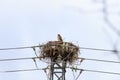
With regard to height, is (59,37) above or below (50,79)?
above

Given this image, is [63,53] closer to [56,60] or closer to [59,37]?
[56,60]

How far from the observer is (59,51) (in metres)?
13.0

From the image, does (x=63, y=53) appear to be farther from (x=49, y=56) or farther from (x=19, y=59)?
(x=19, y=59)

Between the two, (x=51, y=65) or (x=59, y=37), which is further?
(x=59, y=37)

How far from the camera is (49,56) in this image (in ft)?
43.1

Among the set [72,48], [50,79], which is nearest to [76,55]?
[72,48]

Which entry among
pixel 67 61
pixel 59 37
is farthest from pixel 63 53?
pixel 59 37

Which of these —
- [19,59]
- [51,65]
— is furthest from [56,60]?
[19,59]

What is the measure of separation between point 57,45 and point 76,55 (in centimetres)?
68

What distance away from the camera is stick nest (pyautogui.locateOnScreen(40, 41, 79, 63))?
42.5 ft

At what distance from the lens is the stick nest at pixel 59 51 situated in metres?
12.9

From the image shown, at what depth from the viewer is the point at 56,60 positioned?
12.8 meters

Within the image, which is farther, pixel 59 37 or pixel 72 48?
pixel 59 37

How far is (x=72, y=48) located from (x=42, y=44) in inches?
34.9
